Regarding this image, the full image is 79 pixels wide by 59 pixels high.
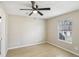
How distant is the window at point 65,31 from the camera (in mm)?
3414

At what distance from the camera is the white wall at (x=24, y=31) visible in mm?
3848

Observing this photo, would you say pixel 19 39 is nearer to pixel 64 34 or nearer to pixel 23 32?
Result: pixel 23 32

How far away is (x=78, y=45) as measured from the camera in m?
2.86

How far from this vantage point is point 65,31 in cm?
375

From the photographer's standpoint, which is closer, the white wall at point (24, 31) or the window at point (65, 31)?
the window at point (65, 31)

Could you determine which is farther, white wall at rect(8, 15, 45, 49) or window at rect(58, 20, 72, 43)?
white wall at rect(8, 15, 45, 49)

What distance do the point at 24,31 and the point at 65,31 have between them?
2371 mm

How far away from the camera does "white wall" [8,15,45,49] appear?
3848 mm

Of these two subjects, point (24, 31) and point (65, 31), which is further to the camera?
point (24, 31)

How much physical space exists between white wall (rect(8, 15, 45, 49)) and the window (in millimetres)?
1430

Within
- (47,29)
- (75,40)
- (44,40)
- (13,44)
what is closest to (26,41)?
(13,44)

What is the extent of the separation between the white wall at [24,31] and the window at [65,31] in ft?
4.69

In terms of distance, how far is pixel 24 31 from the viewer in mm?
4301

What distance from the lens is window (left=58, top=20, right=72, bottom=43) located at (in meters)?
3.41
